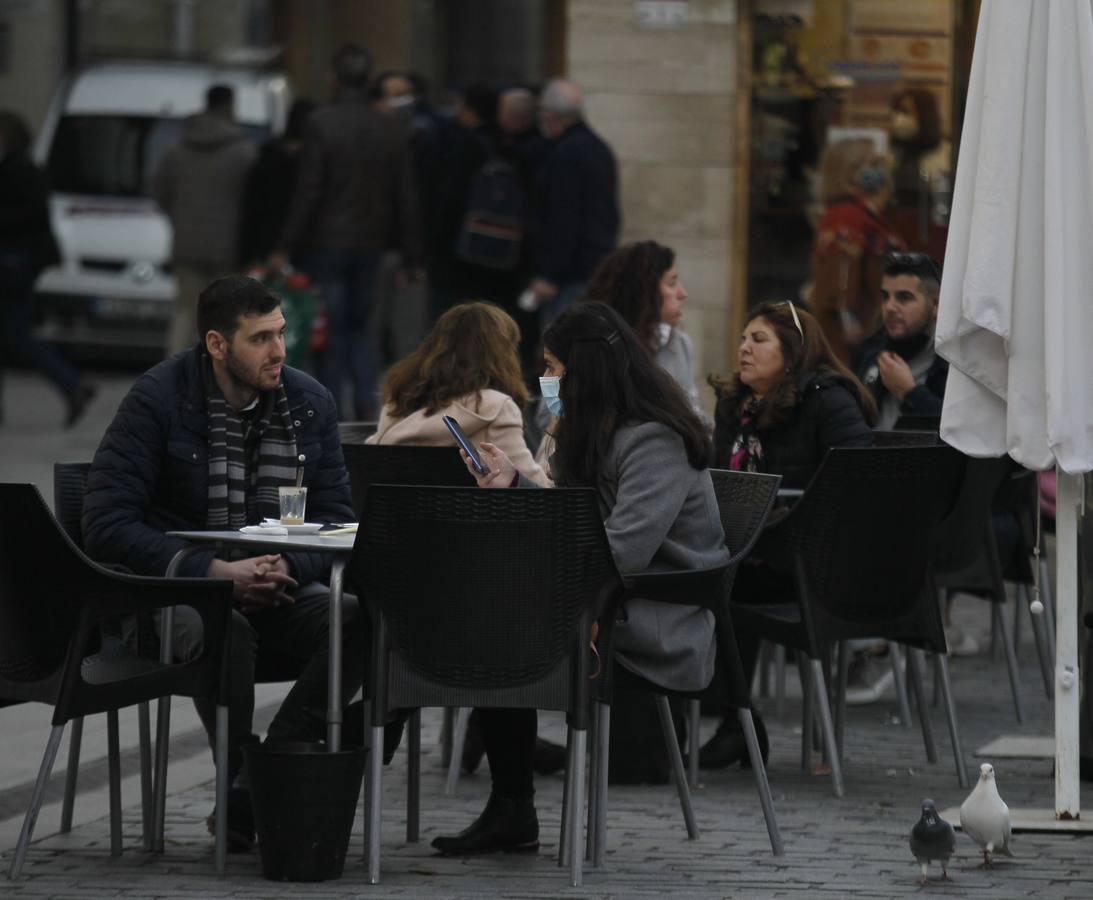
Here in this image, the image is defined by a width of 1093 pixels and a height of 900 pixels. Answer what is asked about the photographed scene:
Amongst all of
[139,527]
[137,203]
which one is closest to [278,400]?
[139,527]

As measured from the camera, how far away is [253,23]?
104 ft

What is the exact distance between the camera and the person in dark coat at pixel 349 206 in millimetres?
14867

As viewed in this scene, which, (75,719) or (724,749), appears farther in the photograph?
(724,749)

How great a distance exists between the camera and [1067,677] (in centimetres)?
657

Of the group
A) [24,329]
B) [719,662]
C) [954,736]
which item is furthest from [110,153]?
[719,662]

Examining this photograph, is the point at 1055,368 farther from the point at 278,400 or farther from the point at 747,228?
the point at 747,228

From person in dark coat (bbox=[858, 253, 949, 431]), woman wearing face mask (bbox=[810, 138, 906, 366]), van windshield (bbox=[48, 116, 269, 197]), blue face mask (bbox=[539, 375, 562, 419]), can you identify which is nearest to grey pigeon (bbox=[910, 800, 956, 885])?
blue face mask (bbox=[539, 375, 562, 419])

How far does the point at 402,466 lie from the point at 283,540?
4.60ft

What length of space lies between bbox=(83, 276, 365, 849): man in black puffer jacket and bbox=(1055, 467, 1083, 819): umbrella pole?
1.80 meters

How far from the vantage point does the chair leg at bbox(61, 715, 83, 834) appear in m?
6.54

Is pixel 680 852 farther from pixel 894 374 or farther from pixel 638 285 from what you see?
pixel 638 285

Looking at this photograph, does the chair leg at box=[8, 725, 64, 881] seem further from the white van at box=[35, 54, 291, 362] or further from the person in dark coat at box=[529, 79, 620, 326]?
the white van at box=[35, 54, 291, 362]

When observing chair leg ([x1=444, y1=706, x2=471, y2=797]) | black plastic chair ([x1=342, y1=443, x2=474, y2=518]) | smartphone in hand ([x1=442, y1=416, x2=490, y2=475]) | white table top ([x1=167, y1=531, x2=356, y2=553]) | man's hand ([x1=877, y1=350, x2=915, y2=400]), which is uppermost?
smartphone in hand ([x1=442, y1=416, x2=490, y2=475])

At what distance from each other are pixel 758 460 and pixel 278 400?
1896 millimetres
